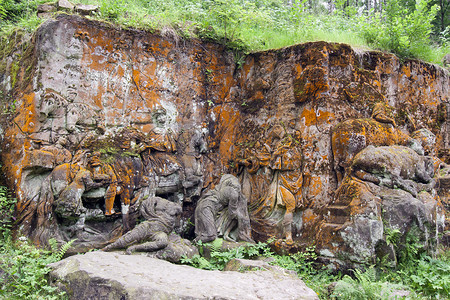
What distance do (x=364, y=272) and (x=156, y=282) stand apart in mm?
3481

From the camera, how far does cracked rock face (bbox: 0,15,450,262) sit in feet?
21.3

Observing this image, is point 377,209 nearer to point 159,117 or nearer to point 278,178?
point 278,178

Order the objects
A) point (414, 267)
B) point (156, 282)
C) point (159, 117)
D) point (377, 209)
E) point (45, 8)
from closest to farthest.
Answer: point (156, 282) < point (414, 267) < point (377, 209) < point (45, 8) < point (159, 117)

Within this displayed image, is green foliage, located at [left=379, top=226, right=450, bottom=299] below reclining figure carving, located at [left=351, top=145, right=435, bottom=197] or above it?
below

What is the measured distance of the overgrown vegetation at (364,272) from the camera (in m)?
5.00

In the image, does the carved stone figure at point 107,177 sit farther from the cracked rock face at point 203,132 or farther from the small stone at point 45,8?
the small stone at point 45,8

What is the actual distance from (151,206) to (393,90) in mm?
5788

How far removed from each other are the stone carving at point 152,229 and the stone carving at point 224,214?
1.62 ft

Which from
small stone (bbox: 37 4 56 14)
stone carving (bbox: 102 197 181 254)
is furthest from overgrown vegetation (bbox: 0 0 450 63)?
stone carving (bbox: 102 197 181 254)

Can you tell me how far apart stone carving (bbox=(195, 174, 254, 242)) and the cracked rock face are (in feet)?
1.35

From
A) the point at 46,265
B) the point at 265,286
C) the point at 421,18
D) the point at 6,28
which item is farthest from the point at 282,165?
the point at 6,28

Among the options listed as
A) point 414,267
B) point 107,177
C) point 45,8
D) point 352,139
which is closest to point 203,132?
point 107,177

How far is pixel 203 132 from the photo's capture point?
8.12 meters

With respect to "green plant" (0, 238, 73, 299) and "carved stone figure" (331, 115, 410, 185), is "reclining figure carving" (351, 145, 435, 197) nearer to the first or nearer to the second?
"carved stone figure" (331, 115, 410, 185)
